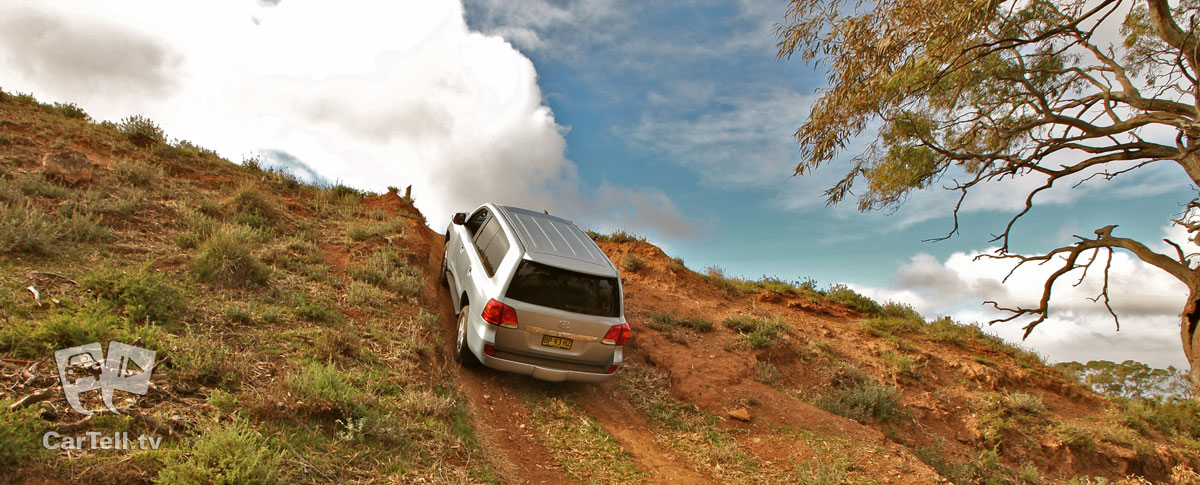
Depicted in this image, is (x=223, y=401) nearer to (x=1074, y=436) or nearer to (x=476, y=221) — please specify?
(x=476, y=221)

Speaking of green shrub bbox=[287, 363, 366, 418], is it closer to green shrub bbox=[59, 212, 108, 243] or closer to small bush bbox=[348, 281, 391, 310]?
small bush bbox=[348, 281, 391, 310]

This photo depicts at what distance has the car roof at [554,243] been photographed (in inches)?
258

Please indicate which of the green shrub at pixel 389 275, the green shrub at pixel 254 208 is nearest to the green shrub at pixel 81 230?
the green shrub at pixel 254 208

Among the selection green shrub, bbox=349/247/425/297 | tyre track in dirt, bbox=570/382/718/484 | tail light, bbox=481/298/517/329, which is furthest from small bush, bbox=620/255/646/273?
tail light, bbox=481/298/517/329

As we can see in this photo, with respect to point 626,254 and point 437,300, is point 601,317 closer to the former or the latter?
point 437,300

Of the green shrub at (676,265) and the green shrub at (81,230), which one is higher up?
the green shrub at (676,265)

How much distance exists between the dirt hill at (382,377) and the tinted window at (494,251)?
1.20m

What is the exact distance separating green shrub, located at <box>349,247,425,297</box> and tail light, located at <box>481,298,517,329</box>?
2631 mm

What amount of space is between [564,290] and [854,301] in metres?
12.3

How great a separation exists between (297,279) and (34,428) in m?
4.65

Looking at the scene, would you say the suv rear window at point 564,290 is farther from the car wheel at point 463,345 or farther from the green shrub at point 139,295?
the green shrub at point 139,295

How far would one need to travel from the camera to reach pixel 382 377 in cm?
516

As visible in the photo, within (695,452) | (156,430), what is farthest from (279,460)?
(695,452)

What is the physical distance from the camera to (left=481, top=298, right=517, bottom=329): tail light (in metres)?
6.14
